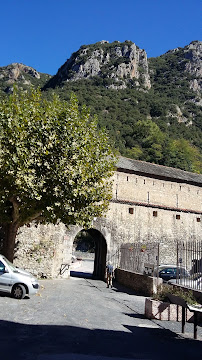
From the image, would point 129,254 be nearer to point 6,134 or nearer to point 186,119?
point 6,134

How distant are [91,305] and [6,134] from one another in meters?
7.82

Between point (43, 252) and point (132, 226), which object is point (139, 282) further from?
point (132, 226)

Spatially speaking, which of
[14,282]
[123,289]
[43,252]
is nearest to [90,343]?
[14,282]

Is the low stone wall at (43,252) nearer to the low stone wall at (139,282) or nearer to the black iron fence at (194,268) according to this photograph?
the low stone wall at (139,282)

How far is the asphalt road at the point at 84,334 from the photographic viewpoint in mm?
5398

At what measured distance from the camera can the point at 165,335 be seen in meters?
7.47

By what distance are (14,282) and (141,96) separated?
10418 cm

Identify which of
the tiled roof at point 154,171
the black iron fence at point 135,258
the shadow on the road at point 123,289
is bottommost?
the shadow on the road at point 123,289

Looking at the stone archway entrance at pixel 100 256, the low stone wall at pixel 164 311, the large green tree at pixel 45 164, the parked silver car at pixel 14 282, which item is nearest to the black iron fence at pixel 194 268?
the low stone wall at pixel 164 311

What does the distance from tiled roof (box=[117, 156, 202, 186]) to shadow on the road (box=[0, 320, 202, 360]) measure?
19.4 metres

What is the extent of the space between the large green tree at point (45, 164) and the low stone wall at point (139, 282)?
449 centimetres

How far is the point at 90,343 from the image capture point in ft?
19.9

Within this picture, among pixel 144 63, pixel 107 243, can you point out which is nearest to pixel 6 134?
pixel 107 243

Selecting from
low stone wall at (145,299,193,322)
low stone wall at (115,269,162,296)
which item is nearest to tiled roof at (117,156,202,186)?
low stone wall at (115,269,162,296)
